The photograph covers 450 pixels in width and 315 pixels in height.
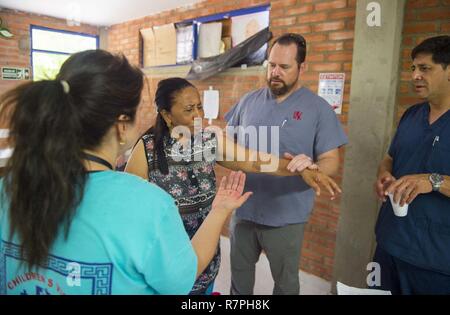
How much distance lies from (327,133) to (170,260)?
4.29 feet

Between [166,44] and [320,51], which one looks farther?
[166,44]

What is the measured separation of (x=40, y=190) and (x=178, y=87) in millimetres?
926

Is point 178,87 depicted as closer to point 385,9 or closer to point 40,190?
point 40,190

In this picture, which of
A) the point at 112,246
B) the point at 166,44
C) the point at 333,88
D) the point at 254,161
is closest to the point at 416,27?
the point at 333,88

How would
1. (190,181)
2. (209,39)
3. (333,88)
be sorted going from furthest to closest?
(209,39) → (333,88) → (190,181)

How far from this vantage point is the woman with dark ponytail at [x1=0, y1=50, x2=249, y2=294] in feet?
2.40

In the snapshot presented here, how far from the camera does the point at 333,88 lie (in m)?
2.70

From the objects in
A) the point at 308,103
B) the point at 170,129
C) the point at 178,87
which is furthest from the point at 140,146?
the point at 308,103

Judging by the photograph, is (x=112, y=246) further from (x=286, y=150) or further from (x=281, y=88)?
(x=281, y=88)

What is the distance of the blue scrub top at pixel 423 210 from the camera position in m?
1.47

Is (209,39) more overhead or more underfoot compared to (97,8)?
more underfoot

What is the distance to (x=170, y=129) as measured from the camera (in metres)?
1.58

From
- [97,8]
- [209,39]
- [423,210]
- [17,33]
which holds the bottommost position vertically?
[423,210]
